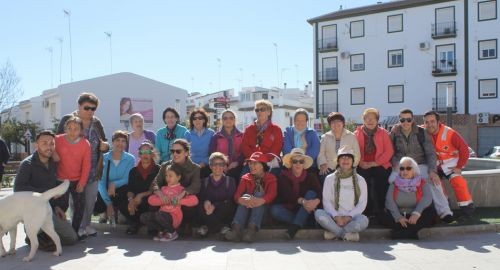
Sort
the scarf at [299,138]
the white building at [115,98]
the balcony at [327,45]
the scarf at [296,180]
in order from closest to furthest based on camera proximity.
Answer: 1. the scarf at [296,180]
2. the scarf at [299,138]
3. the balcony at [327,45]
4. the white building at [115,98]

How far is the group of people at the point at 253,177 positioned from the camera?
7.15 m

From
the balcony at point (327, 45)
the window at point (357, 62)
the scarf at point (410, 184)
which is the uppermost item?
the balcony at point (327, 45)

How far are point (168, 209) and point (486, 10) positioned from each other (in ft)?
135

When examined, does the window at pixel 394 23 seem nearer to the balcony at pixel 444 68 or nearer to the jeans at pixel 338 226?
the balcony at pixel 444 68

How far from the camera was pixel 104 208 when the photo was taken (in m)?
8.31

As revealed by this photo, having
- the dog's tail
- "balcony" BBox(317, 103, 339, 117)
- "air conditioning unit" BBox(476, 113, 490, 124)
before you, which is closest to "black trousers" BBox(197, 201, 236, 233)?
the dog's tail

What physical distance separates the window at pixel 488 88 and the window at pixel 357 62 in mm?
10714

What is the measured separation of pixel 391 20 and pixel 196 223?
41587mm

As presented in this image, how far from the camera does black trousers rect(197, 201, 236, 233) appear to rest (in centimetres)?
761

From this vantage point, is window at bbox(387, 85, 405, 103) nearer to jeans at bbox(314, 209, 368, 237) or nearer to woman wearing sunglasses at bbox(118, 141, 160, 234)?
jeans at bbox(314, 209, 368, 237)

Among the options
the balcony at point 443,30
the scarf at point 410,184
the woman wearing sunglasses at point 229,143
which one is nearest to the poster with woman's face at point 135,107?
the balcony at point 443,30

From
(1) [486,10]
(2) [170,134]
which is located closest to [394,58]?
(1) [486,10]

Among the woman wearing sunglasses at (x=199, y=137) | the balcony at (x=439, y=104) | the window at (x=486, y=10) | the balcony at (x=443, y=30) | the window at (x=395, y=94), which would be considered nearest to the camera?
the woman wearing sunglasses at (x=199, y=137)

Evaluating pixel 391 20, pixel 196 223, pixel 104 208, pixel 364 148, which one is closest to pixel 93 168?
pixel 104 208
